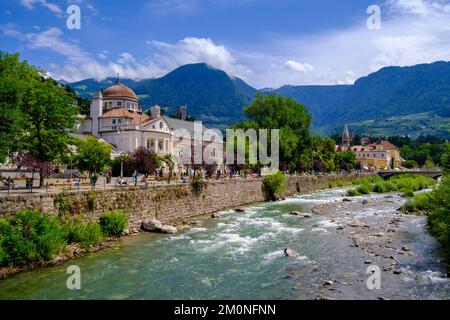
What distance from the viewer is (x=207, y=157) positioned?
82875mm

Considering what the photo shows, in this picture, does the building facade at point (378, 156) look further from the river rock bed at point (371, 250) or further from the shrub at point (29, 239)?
the shrub at point (29, 239)

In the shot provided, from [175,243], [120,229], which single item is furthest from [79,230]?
[175,243]

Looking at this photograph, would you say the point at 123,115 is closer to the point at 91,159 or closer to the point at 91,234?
the point at 91,159

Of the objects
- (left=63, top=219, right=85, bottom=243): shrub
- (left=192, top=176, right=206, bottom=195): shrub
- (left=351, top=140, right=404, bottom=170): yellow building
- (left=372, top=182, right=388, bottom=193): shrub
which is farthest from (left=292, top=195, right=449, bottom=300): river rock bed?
(left=351, top=140, right=404, bottom=170): yellow building

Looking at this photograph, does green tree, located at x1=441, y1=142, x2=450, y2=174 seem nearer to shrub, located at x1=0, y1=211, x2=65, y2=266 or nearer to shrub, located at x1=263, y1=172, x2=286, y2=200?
shrub, located at x1=263, y1=172, x2=286, y2=200

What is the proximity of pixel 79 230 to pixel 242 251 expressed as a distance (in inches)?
380

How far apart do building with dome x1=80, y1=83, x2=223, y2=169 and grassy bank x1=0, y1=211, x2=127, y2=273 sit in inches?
1740

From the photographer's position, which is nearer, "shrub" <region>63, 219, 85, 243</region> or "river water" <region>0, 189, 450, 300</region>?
"river water" <region>0, 189, 450, 300</region>

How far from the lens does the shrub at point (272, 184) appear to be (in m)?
55.1

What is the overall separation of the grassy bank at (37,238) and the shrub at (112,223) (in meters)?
1.94

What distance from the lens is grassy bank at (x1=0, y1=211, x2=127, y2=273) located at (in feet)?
58.8

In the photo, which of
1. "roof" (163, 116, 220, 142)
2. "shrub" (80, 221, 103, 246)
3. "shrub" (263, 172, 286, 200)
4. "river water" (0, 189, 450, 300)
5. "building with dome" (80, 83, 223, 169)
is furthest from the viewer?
"roof" (163, 116, 220, 142)

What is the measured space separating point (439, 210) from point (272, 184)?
32.5m
